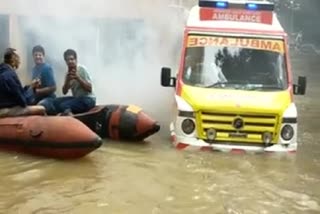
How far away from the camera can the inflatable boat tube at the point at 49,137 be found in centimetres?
957

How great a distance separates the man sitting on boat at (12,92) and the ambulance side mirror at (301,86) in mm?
4095

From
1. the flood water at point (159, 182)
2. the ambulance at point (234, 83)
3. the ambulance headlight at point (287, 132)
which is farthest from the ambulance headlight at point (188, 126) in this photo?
the ambulance headlight at point (287, 132)

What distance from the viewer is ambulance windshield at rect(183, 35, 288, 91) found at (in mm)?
10977

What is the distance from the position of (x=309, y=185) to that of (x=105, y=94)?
27.6ft

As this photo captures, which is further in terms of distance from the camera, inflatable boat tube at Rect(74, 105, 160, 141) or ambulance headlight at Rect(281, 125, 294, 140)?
inflatable boat tube at Rect(74, 105, 160, 141)

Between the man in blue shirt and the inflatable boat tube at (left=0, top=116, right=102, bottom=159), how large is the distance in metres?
1.23

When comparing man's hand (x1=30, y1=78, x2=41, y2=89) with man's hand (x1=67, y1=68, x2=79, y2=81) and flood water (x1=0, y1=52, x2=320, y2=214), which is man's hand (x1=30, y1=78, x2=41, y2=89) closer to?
man's hand (x1=67, y1=68, x2=79, y2=81)

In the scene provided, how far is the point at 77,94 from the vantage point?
1129cm

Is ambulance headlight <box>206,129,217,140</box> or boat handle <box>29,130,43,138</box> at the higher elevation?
boat handle <box>29,130,43,138</box>

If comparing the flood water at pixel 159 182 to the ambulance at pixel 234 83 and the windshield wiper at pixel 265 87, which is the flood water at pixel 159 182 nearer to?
the ambulance at pixel 234 83

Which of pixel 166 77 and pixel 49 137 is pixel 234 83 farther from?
pixel 49 137

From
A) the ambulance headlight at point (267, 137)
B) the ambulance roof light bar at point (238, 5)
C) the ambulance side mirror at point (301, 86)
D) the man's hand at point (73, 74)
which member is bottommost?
the ambulance headlight at point (267, 137)

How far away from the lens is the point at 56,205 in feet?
25.7

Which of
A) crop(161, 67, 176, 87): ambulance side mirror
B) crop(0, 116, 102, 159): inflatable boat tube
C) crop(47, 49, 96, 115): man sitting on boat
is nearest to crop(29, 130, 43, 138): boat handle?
crop(0, 116, 102, 159): inflatable boat tube
